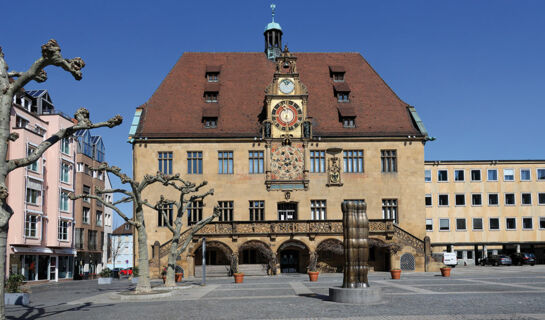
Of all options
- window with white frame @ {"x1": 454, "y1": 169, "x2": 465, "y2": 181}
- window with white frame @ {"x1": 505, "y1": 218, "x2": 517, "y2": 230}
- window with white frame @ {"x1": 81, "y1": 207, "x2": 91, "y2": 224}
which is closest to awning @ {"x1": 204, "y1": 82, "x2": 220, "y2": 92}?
window with white frame @ {"x1": 81, "y1": 207, "x2": 91, "y2": 224}

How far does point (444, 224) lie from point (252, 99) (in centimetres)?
3151

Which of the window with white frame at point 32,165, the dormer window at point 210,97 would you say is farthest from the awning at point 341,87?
the window with white frame at point 32,165

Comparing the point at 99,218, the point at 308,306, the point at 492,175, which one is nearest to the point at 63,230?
the point at 99,218

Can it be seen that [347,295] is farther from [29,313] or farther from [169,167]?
[169,167]

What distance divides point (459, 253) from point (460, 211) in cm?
531

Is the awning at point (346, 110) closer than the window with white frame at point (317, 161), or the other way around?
the window with white frame at point (317, 161)

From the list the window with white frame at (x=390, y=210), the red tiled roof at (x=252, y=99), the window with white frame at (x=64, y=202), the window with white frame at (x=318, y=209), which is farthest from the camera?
the window with white frame at (x=64, y=202)

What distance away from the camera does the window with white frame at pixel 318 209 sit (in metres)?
49.6

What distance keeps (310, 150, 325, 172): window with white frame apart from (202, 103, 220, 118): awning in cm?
908

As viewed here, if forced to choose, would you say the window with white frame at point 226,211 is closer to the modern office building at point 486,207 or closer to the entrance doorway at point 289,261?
the entrance doorway at point 289,261

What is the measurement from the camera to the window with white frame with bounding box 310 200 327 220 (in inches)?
1953

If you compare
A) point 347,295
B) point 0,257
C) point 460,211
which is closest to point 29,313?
point 0,257

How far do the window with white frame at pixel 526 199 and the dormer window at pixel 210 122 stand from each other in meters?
40.6

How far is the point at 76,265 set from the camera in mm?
70875
